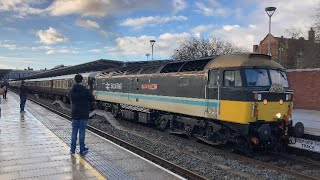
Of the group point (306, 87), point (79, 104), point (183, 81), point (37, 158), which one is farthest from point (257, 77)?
point (306, 87)

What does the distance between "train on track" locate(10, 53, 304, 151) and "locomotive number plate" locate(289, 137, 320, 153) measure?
0.27 m

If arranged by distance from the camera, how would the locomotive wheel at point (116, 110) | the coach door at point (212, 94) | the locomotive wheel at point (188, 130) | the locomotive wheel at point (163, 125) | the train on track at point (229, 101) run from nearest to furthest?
the train on track at point (229, 101)
the coach door at point (212, 94)
the locomotive wheel at point (188, 130)
the locomotive wheel at point (163, 125)
the locomotive wheel at point (116, 110)

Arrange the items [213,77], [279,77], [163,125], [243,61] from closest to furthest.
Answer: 1. [243,61]
2. [279,77]
3. [213,77]
4. [163,125]

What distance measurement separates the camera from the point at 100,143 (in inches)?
447

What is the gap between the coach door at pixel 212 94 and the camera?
1201cm

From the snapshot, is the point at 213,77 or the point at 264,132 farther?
the point at 213,77

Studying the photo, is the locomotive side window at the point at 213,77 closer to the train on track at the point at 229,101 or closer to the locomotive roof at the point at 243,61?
the train on track at the point at 229,101

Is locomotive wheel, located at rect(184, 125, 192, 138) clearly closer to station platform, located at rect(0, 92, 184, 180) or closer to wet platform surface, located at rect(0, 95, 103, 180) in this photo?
station platform, located at rect(0, 92, 184, 180)

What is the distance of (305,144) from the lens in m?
11.7

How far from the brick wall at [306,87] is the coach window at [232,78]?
13463 mm

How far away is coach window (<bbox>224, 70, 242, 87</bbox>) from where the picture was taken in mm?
11273

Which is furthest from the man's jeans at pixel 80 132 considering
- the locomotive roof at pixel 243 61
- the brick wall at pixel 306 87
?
the brick wall at pixel 306 87

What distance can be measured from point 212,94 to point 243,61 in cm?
158

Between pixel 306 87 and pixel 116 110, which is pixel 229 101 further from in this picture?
pixel 306 87
